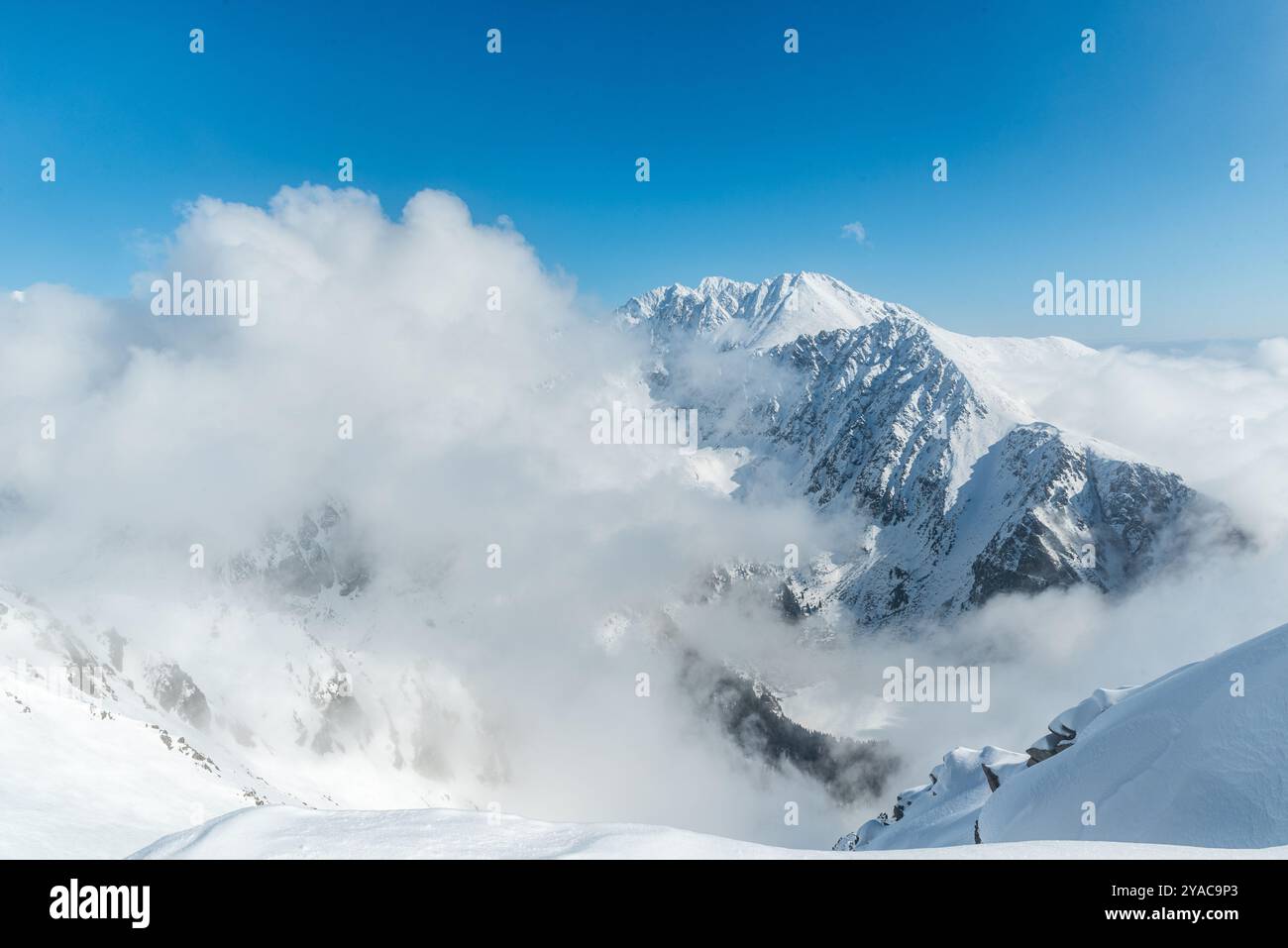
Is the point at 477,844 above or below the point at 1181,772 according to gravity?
above

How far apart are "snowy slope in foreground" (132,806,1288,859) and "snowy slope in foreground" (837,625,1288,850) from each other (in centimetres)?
917

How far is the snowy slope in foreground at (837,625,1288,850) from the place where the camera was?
14594 millimetres

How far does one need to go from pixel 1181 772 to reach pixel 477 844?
18718 millimetres

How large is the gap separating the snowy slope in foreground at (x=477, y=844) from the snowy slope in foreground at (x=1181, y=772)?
9175 mm

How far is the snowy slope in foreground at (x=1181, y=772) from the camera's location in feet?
47.9

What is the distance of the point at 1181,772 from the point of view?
54.1ft

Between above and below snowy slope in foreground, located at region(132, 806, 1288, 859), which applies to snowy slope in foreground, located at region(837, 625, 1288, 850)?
below

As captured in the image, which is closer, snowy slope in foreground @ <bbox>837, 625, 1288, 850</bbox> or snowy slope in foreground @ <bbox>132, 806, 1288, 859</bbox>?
snowy slope in foreground @ <bbox>132, 806, 1288, 859</bbox>

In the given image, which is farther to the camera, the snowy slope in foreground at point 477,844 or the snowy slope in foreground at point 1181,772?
the snowy slope in foreground at point 1181,772

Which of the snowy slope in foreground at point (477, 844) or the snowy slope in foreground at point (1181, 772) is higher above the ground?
the snowy slope in foreground at point (477, 844)
